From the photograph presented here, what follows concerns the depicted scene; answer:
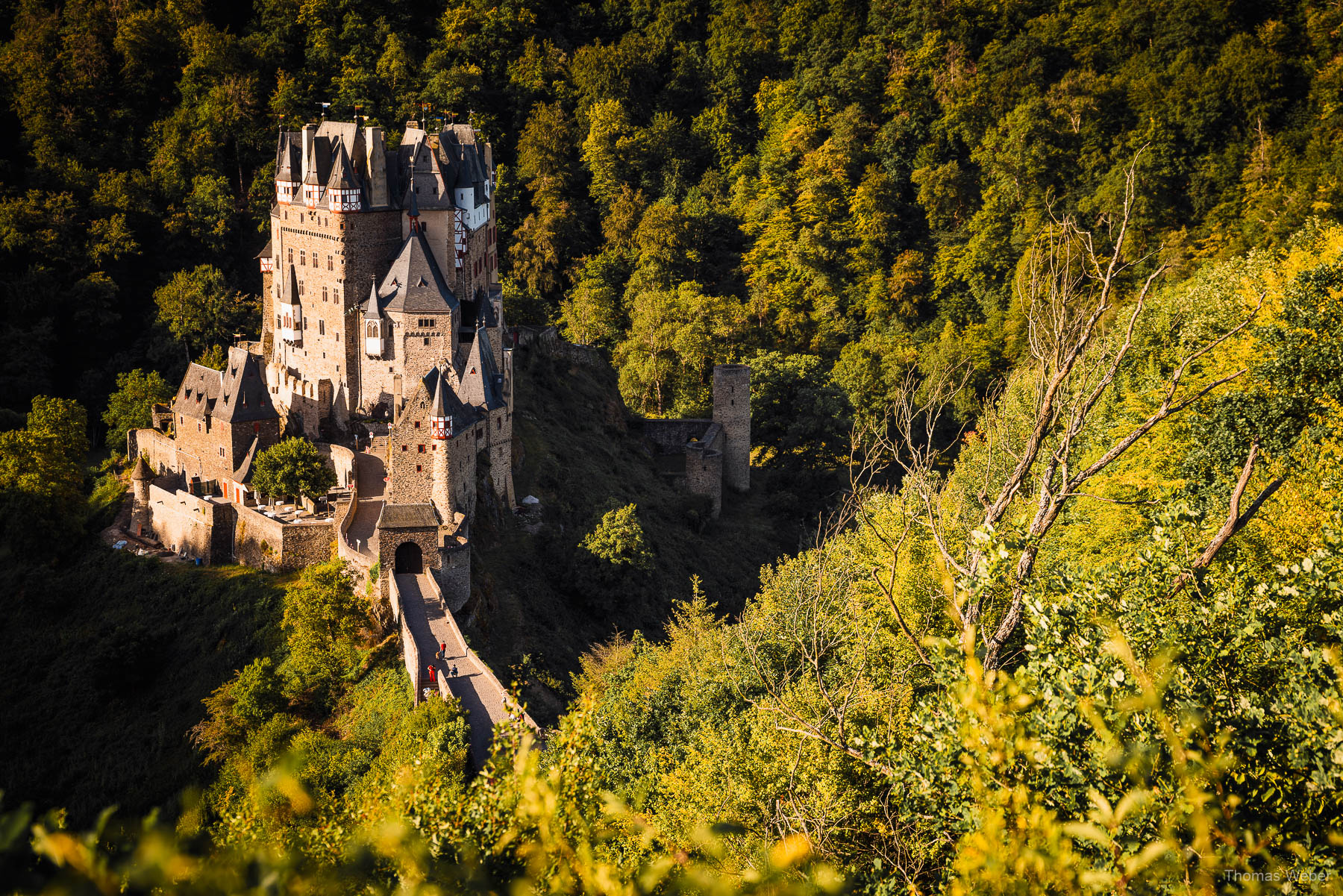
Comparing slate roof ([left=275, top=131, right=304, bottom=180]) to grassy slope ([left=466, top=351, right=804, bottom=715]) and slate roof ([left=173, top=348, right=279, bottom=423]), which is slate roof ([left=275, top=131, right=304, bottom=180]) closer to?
slate roof ([left=173, top=348, right=279, bottom=423])

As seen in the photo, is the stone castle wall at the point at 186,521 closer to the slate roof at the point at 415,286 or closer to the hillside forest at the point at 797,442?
the hillside forest at the point at 797,442

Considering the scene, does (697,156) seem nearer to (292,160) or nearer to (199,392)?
(292,160)

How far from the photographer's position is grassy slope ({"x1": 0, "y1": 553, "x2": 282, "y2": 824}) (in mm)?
32812

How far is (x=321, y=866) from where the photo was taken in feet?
30.6

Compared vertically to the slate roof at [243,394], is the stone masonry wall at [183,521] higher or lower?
lower

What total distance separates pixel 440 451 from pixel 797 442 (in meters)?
26.7

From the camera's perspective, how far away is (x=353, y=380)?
42531 millimetres

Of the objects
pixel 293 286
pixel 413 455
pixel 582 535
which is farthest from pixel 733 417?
pixel 413 455

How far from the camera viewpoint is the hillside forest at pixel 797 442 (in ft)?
Result: 37.0

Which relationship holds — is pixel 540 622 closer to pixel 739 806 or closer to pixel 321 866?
pixel 739 806

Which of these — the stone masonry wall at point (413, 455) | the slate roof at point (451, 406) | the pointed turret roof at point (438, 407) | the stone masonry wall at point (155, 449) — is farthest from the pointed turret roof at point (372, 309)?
the stone masonry wall at point (155, 449)

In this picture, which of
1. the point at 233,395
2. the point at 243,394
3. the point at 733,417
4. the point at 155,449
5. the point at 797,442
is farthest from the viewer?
the point at 797,442

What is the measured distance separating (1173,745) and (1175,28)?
3021 inches

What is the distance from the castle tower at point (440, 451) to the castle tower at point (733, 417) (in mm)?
21791
